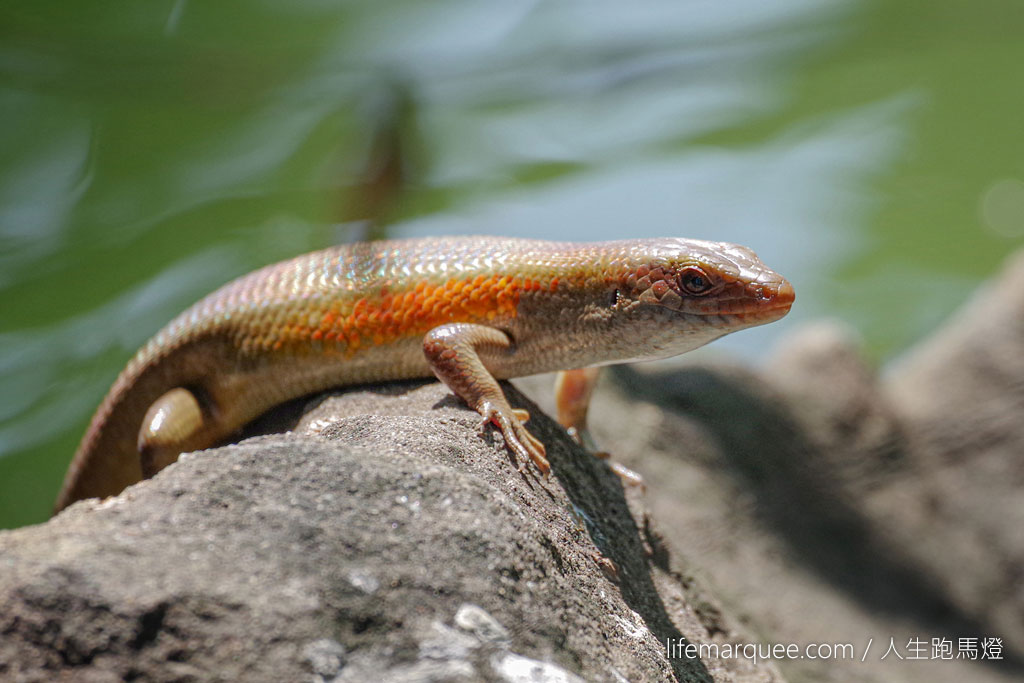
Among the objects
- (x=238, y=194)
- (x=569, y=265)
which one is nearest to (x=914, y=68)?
(x=238, y=194)

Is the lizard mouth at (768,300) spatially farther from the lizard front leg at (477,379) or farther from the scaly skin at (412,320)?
the lizard front leg at (477,379)

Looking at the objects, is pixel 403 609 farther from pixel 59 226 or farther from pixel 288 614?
pixel 59 226

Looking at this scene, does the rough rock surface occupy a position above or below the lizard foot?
above

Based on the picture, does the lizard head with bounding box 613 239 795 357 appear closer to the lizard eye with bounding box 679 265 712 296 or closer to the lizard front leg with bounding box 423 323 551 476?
the lizard eye with bounding box 679 265 712 296

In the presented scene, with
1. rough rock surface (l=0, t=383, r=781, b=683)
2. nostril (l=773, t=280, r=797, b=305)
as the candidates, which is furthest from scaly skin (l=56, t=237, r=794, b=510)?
rough rock surface (l=0, t=383, r=781, b=683)

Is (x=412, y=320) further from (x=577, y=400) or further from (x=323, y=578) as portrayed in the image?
(x=323, y=578)

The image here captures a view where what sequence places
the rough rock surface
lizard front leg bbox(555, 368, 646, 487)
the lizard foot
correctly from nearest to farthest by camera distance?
the rough rock surface → the lizard foot → lizard front leg bbox(555, 368, 646, 487)

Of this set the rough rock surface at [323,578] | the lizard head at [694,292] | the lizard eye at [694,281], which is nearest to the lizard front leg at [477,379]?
the rough rock surface at [323,578]
